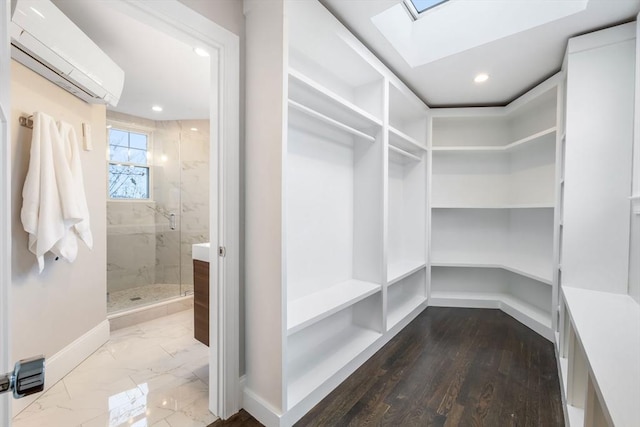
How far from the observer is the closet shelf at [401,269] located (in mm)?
2552

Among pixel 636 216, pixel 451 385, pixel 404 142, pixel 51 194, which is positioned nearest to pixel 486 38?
pixel 404 142

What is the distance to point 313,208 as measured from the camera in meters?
2.10

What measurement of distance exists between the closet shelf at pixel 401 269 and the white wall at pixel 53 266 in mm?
2493

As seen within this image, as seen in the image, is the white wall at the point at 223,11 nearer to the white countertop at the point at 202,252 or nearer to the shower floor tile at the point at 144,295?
the white countertop at the point at 202,252

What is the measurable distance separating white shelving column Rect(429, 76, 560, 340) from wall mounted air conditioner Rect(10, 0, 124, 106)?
3165 millimetres

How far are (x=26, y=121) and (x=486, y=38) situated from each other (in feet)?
10.3

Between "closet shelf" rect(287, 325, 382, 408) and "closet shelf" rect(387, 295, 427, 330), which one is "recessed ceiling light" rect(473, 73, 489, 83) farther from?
"closet shelf" rect(287, 325, 382, 408)

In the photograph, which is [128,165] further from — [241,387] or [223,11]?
[241,387]

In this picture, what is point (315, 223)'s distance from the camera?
2.12 metres

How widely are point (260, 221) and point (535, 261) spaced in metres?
3.00

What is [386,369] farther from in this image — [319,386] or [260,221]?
[260,221]

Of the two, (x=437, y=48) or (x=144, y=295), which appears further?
(x=144, y=295)

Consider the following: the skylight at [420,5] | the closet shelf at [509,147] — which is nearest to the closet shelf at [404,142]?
the closet shelf at [509,147]

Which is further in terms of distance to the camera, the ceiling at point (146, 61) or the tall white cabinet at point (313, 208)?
the ceiling at point (146, 61)
